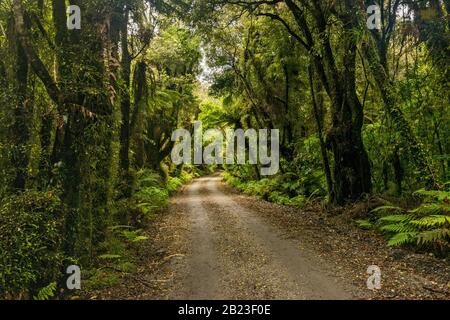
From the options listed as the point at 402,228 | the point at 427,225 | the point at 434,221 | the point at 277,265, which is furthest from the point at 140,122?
the point at 434,221

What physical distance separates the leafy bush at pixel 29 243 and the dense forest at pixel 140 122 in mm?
21

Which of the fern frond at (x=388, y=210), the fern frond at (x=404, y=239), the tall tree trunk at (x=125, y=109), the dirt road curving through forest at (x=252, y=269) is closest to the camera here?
the dirt road curving through forest at (x=252, y=269)

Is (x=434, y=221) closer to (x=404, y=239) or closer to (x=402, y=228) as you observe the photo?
(x=404, y=239)

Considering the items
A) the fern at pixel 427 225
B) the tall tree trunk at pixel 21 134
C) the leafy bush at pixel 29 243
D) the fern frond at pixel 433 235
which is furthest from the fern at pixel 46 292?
the fern frond at pixel 433 235

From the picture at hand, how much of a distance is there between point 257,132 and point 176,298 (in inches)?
812

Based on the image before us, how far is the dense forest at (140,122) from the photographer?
6613 mm

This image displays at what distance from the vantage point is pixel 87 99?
23.2ft

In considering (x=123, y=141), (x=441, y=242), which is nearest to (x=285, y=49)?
(x=123, y=141)

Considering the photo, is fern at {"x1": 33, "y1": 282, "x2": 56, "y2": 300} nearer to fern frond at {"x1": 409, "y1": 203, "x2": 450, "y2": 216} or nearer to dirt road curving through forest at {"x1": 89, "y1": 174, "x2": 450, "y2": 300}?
dirt road curving through forest at {"x1": 89, "y1": 174, "x2": 450, "y2": 300}

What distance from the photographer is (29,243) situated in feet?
18.6

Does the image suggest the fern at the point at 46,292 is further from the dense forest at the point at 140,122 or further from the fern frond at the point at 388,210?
the fern frond at the point at 388,210

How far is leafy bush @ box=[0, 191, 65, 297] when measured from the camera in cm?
566

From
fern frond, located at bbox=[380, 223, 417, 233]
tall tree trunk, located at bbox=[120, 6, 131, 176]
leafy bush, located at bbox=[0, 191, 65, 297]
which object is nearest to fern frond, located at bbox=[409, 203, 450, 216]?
fern frond, located at bbox=[380, 223, 417, 233]
